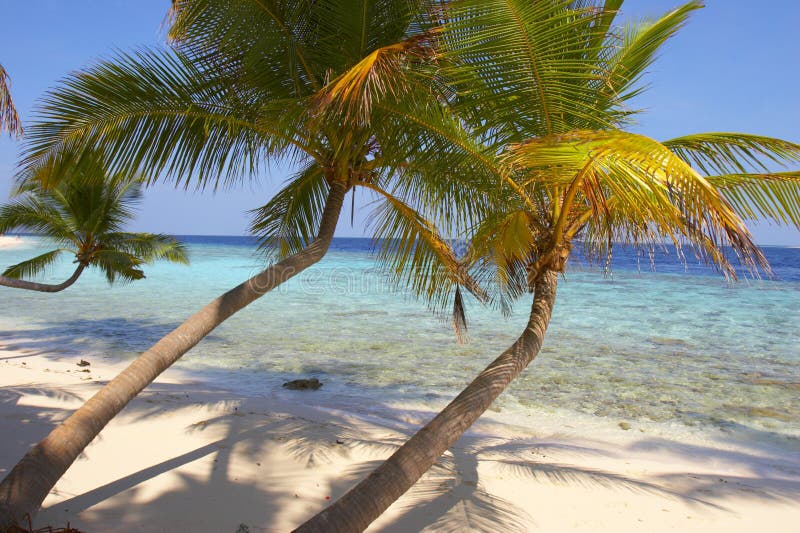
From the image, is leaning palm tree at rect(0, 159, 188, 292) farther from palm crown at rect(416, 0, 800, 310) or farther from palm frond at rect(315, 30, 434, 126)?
palm crown at rect(416, 0, 800, 310)

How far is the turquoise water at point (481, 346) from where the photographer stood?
25.5 ft

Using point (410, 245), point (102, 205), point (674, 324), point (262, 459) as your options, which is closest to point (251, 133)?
point (410, 245)

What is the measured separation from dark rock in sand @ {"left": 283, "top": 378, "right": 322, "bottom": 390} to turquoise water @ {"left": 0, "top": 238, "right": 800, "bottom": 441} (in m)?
0.26

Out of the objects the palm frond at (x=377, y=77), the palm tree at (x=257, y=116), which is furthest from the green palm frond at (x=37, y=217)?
the palm frond at (x=377, y=77)

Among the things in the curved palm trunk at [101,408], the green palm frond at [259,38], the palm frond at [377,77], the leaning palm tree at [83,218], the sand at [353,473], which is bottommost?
the sand at [353,473]

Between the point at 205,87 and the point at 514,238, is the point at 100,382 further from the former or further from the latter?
the point at 514,238

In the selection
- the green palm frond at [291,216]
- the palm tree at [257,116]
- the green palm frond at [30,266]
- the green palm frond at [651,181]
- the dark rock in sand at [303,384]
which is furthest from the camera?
the green palm frond at [30,266]

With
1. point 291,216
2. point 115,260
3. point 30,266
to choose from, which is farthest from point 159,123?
point 30,266

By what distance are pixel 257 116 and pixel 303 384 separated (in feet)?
16.6

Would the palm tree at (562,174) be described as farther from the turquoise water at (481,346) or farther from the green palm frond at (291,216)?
the turquoise water at (481,346)

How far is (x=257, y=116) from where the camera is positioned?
393 cm

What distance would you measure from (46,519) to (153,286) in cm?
2183

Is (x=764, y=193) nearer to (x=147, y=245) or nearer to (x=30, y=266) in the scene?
(x=147, y=245)

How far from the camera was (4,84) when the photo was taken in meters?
4.76
